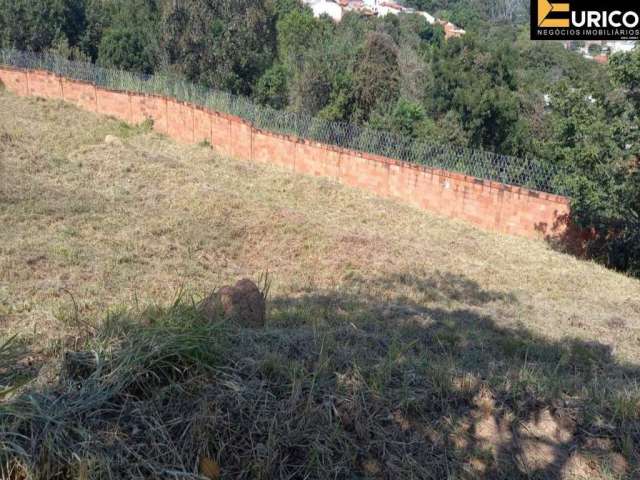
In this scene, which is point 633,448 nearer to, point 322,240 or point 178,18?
point 322,240

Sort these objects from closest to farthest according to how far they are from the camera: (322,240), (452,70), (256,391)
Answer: (256,391) → (322,240) → (452,70)

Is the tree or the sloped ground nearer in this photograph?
the sloped ground

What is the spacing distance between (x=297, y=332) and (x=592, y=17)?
9.49 metres

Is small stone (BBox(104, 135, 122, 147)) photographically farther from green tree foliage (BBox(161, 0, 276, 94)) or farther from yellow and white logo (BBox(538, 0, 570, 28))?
A: yellow and white logo (BBox(538, 0, 570, 28))

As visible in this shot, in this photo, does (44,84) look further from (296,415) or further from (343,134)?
(296,415)

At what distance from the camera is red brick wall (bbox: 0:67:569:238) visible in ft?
33.6

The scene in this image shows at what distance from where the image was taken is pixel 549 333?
5.59 metres

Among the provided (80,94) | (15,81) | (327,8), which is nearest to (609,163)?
(80,94)

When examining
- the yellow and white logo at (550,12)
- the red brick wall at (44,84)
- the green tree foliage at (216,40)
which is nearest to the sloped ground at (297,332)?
the yellow and white logo at (550,12)

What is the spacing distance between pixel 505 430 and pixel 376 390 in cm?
60

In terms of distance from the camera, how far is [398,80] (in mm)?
17594

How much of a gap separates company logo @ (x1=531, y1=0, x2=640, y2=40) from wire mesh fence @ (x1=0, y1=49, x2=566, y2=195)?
2.44 m

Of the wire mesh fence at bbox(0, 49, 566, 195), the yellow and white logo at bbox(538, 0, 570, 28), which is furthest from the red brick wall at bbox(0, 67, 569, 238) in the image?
the yellow and white logo at bbox(538, 0, 570, 28)

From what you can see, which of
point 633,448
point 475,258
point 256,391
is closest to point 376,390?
point 256,391
